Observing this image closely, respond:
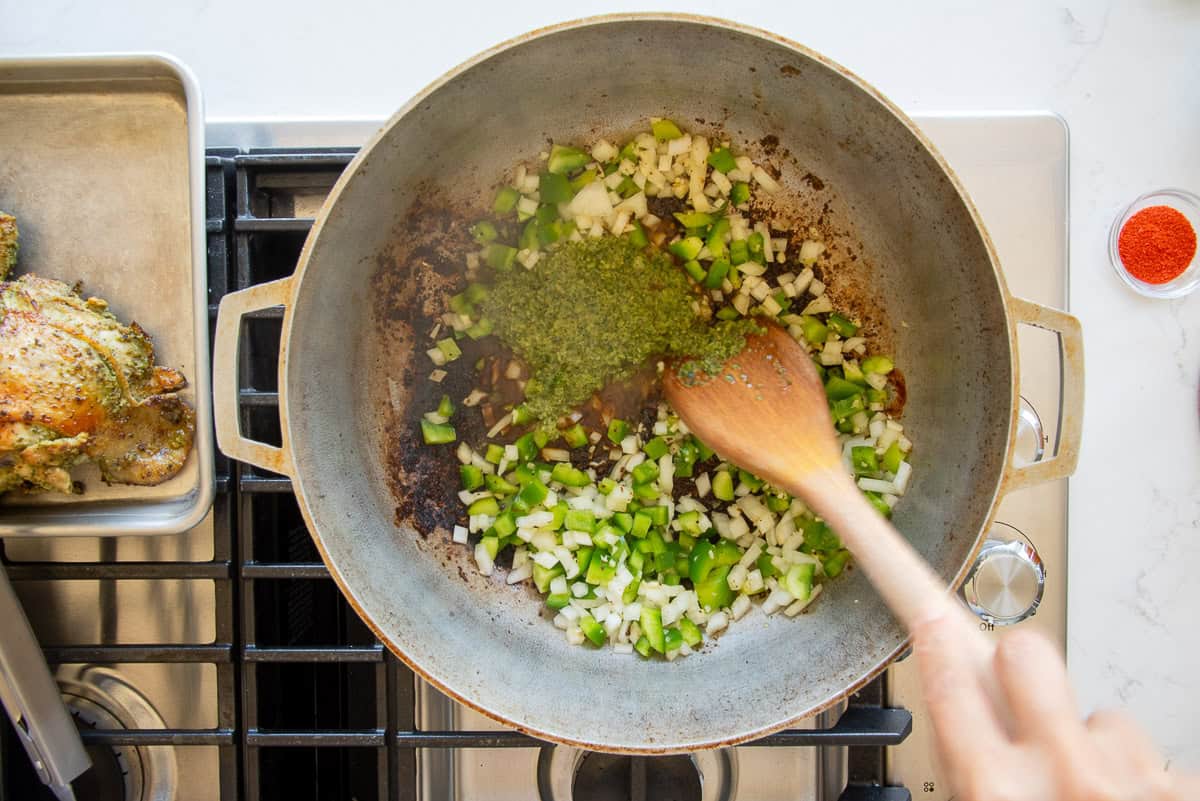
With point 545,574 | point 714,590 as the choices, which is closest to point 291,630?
point 545,574

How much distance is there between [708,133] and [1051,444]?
64cm

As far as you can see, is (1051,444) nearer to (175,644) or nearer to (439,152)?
(439,152)

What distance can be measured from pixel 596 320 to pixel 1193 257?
87cm

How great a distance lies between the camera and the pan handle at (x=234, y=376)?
3.01ft

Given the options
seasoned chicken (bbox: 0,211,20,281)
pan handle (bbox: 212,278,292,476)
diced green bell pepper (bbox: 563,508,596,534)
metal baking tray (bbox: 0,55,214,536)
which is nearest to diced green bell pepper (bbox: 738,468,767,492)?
diced green bell pepper (bbox: 563,508,596,534)

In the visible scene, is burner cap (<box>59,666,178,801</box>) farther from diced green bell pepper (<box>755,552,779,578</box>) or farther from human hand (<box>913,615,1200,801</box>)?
human hand (<box>913,615,1200,801</box>)

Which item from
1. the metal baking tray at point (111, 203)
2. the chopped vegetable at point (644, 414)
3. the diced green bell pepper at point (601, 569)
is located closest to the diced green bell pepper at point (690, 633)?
the chopped vegetable at point (644, 414)

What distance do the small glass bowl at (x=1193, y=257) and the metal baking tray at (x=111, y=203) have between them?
1288mm

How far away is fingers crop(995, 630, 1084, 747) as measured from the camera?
0.61 metres

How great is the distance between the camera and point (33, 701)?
1.00 meters

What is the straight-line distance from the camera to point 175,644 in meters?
1.09

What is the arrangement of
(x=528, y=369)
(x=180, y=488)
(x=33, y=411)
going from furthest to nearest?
(x=528, y=369), (x=180, y=488), (x=33, y=411)

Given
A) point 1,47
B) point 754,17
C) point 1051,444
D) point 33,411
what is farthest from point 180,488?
point 1051,444

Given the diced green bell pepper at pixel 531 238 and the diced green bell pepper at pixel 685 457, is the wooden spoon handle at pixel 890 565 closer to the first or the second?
the diced green bell pepper at pixel 685 457
